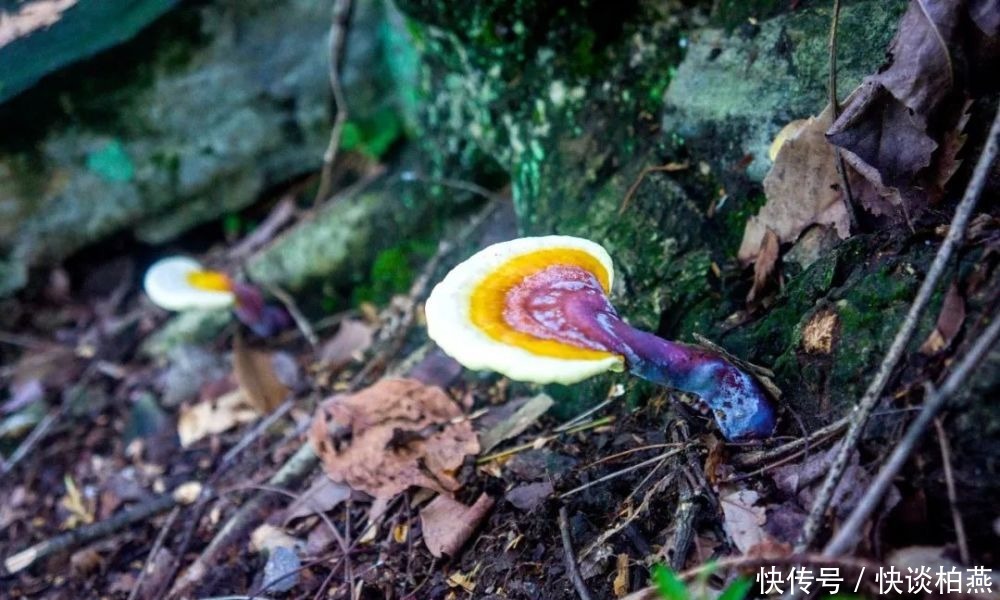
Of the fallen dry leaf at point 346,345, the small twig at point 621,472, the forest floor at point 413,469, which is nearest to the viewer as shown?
the forest floor at point 413,469

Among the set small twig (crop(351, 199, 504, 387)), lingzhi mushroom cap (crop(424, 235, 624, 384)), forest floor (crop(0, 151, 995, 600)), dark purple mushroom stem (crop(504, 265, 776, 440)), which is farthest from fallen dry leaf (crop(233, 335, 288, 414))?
dark purple mushroom stem (crop(504, 265, 776, 440))

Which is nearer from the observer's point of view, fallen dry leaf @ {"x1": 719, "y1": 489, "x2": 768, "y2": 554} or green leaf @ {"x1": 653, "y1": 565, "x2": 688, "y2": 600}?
green leaf @ {"x1": 653, "y1": 565, "x2": 688, "y2": 600}

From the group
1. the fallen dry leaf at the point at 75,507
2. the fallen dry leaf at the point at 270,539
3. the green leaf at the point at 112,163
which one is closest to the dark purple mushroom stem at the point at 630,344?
the fallen dry leaf at the point at 270,539

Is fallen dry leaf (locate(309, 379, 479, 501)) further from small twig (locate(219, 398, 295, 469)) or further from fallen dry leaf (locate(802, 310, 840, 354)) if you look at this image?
fallen dry leaf (locate(802, 310, 840, 354))

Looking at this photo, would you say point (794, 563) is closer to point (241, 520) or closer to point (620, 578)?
point (620, 578)

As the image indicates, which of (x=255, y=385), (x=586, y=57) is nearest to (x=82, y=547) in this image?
(x=255, y=385)

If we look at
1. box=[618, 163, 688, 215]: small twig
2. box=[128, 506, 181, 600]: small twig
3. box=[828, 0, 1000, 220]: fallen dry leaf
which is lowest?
box=[128, 506, 181, 600]: small twig

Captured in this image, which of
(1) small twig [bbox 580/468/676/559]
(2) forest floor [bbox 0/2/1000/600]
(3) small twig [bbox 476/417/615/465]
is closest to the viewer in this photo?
(2) forest floor [bbox 0/2/1000/600]

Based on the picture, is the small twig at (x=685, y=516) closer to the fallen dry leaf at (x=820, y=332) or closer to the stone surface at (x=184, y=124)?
the fallen dry leaf at (x=820, y=332)
